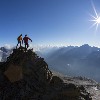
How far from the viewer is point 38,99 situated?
87.8 ft

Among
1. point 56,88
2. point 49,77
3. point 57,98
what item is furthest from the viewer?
point 49,77

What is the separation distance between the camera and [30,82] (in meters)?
28.9

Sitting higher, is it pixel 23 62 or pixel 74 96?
pixel 23 62

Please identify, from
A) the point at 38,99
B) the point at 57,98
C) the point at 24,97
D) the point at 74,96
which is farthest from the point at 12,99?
the point at 74,96

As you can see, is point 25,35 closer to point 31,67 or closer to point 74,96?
point 31,67

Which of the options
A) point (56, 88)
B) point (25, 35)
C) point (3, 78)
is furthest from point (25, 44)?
point (56, 88)

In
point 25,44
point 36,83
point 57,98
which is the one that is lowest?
point 57,98

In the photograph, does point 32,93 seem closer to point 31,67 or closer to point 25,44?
point 31,67

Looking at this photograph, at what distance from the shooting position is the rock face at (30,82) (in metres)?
27.2

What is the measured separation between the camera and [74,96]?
27391 mm

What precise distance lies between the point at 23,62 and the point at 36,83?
3484 mm

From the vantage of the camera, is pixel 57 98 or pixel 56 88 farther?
pixel 56 88

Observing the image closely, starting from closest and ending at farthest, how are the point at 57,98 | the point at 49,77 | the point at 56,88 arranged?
the point at 57,98
the point at 56,88
the point at 49,77

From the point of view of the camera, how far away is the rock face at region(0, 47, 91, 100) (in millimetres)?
27188
